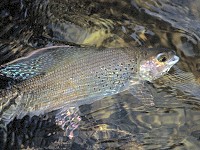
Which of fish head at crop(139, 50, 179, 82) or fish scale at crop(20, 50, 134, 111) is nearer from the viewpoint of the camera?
fish scale at crop(20, 50, 134, 111)

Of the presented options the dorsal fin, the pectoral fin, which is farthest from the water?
the dorsal fin

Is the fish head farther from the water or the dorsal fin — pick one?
the dorsal fin

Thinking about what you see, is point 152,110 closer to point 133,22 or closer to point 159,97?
point 159,97

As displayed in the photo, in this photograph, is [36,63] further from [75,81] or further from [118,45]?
[118,45]

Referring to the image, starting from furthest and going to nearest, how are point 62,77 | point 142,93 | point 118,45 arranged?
point 118,45 → point 142,93 → point 62,77

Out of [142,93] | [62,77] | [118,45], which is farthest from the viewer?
[118,45]

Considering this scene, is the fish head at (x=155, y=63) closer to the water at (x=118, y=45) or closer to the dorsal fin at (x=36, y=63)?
the water at (x=118, y=45)

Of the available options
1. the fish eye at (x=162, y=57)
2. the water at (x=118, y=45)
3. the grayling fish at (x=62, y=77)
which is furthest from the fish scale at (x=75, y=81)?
the water at (x=118, y=45)

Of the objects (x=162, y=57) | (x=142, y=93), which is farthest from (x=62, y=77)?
(x=162, y=57)
